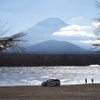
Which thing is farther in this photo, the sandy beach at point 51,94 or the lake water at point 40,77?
the lake water at point 40,77

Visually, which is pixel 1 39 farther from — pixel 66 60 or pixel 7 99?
pixel 66 60

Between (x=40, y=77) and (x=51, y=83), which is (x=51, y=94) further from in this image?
(x=40, y=77)

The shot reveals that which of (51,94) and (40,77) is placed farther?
(40,77)

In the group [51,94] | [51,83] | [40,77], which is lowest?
[40,77]

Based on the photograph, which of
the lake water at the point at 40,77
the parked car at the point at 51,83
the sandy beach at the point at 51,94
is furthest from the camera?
the lake water at the point at 40,77

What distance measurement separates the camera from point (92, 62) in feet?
406

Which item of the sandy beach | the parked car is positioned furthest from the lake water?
the sandy beach

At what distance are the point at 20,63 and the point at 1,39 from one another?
106 m

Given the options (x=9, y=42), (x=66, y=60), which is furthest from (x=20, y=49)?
(x=66, y=60)

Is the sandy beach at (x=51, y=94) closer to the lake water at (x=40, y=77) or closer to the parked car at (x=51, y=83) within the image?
the parked car at (x=51, y=83)

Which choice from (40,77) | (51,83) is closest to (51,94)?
(51,83)

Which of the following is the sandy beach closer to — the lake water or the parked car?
the parked car

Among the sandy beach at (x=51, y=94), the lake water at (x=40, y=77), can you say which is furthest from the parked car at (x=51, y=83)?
the lake water at (x=40, y=77)

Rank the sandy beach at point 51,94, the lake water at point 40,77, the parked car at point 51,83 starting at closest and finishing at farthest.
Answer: the sandy beach at point 51,94 → the parked car at point 51,83 → the lake water at point 40,77
